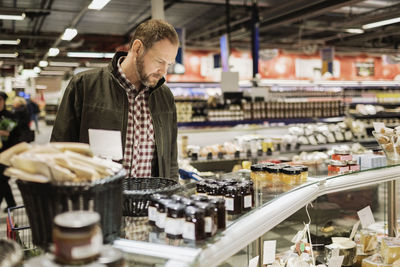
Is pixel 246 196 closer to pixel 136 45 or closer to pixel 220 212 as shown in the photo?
pixel 220 212

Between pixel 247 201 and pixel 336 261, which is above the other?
pixel 247 201

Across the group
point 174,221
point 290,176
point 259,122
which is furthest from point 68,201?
point 259,122

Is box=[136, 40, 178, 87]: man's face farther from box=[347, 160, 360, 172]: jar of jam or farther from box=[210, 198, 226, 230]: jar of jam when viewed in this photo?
box=[347, 160, 360, 172]: jar of jam

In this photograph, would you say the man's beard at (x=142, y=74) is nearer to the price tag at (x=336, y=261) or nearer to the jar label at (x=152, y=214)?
the jar label at (x=152, y=214)

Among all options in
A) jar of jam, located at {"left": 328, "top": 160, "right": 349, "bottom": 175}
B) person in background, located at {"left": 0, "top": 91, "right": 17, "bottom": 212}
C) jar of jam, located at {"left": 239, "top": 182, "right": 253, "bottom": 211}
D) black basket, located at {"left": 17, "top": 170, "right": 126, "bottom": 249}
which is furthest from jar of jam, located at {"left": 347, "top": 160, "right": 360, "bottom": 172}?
person in background, located at {"left": 0, "top": 91, "right": 17, "bottom": 212}

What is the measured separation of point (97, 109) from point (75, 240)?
147cm

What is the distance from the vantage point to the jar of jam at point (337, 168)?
107 inches

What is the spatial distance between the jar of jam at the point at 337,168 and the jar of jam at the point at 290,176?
406mm

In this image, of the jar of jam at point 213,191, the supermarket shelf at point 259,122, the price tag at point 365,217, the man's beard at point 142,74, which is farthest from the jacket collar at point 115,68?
the supermarket shelf at point 259,122

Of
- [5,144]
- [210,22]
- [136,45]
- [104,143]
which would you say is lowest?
[5,144]

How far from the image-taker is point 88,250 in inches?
41.1

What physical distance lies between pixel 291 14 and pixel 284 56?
7.37m

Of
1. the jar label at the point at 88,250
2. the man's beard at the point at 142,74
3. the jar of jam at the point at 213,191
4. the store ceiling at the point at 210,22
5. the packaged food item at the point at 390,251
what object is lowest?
the packaged food item at the point at 390,251

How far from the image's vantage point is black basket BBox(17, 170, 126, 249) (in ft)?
4.04
